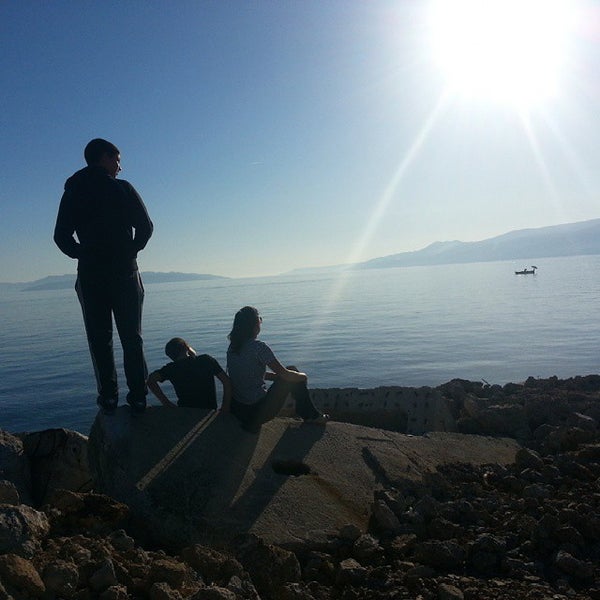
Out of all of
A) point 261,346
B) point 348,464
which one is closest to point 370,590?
point 348,464

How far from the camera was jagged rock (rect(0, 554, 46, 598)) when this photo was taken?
2.89 m

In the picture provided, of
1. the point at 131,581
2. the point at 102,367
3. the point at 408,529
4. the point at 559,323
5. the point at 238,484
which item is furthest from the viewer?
the point at 559,323

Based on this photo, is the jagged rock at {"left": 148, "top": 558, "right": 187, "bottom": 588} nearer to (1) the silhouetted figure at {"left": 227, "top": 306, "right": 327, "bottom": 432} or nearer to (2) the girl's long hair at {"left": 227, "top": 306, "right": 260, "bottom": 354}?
(1) the silhouetted figure at {"left": 227, "top": 306, "right": 327, "bottom": 432}

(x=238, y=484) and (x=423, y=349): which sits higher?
(x=238, y=484)

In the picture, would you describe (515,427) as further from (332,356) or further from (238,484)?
(332,356)

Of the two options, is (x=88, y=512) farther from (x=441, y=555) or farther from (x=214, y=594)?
Answer: (x=441, y=555)

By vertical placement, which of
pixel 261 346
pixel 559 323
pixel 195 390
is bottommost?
pixel 559 323

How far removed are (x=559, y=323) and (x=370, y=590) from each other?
29.2 metres

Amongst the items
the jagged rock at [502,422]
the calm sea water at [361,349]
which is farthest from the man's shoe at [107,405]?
the calm sea water at [361,349]

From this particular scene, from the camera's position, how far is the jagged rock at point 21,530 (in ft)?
10.8

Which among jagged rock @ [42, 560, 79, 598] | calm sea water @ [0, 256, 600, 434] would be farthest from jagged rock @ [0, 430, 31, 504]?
calm sea water @ [0, 256, 600, 434]

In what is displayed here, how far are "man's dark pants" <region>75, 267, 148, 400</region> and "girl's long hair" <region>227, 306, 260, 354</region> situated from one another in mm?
1036

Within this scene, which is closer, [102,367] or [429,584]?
[429,584]

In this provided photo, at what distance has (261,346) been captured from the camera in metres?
5.82
